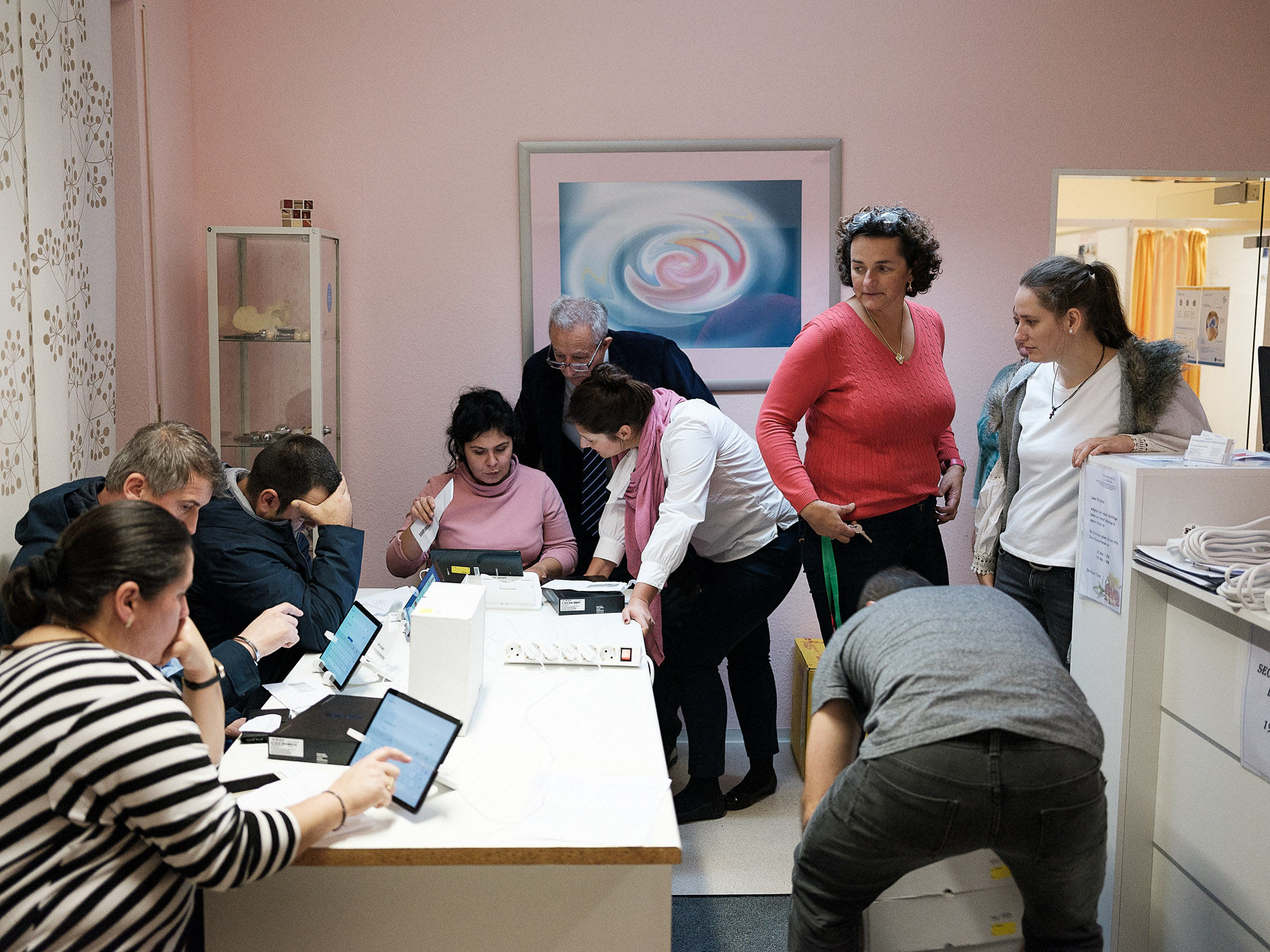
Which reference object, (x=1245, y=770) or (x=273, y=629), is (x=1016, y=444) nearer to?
(x=1245, y=770)

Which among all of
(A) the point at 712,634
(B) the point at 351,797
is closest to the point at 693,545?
(A) the point at 712,634

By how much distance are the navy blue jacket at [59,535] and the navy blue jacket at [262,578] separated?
0.75 ft

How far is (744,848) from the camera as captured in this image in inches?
125

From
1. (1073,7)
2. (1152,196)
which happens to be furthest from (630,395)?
(1152,196)

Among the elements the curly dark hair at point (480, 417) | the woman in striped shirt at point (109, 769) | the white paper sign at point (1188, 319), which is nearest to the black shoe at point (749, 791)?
the curly dark hair at point (480, 417)

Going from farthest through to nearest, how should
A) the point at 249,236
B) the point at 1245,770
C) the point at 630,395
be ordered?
the point at 249,236 → the point at 630,395 → the point at 1245,770

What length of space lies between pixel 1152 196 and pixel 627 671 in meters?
3.70

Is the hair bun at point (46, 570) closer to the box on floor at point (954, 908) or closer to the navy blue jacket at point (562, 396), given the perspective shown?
the box on floor at point (954, 908)

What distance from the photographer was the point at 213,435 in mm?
3570

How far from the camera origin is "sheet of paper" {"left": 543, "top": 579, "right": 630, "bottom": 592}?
2955 mm

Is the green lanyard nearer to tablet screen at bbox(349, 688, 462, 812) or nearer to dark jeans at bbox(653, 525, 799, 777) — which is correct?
dark jeans at bbox(653, 525, 799, 777)

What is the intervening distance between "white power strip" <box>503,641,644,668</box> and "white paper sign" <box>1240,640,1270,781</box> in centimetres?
122

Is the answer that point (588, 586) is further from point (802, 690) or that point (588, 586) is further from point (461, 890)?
point (461, 890)

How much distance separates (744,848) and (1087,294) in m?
1.81
